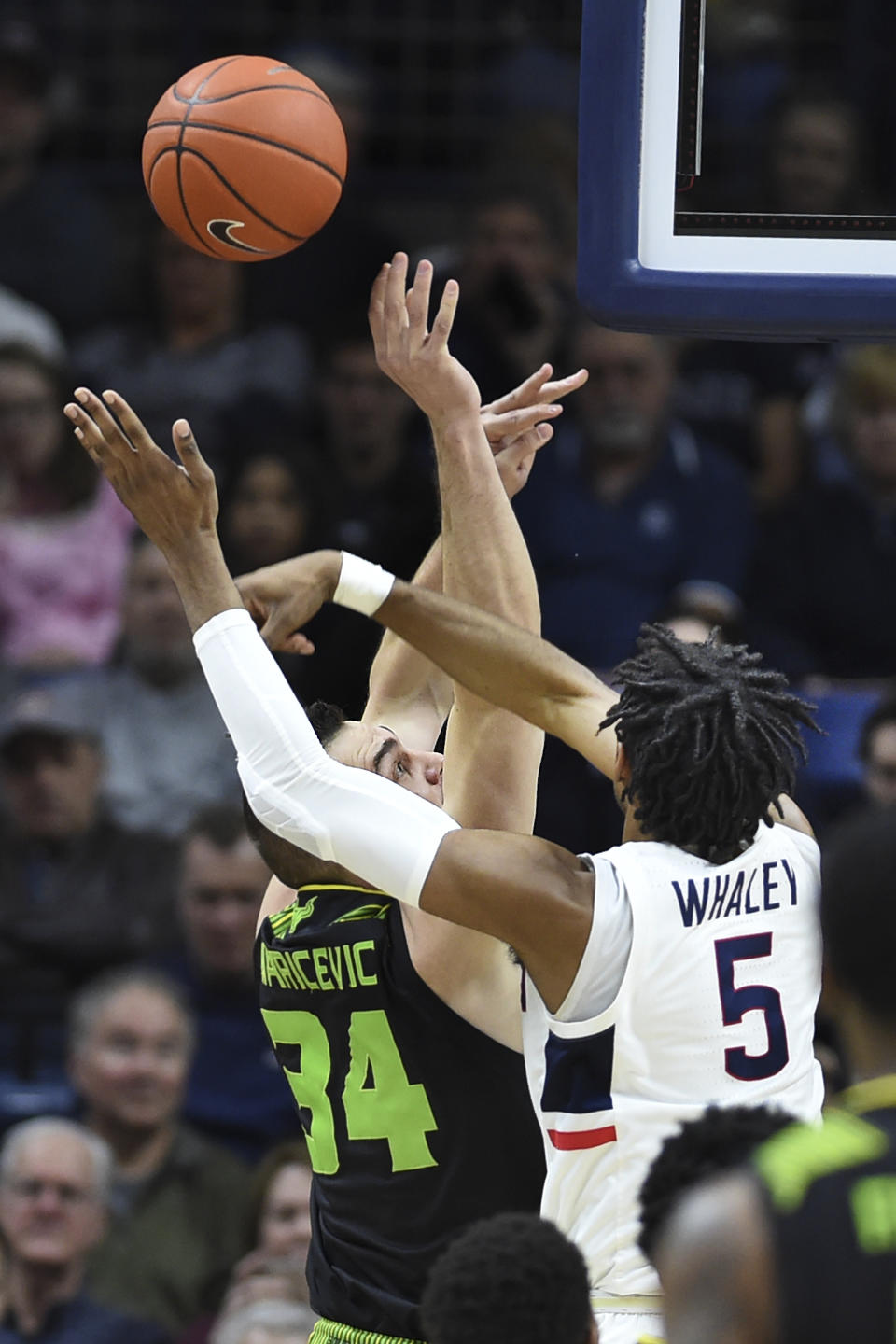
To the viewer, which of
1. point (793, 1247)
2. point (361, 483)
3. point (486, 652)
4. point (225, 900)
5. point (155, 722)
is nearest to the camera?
point (793, 1247)

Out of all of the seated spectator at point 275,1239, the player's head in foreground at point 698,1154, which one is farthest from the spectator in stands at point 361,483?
the player's head in foreground at point 698,1154

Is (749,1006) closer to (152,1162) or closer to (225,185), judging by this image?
(225,185)

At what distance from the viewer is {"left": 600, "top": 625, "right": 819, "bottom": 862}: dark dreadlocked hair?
3260 millimetres

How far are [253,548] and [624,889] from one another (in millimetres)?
4286

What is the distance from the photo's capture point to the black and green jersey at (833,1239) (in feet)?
6.44

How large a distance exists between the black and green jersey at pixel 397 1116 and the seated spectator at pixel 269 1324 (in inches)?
91.3

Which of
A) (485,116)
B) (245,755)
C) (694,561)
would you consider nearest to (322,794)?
(245,755)

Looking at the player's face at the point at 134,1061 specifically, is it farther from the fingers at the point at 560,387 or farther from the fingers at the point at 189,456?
the fingers at the point at 189,456

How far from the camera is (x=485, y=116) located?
28.9 feet

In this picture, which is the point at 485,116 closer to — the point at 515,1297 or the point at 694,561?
the point at 694,561

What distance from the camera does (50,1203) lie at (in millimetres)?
6281

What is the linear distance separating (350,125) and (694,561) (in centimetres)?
238

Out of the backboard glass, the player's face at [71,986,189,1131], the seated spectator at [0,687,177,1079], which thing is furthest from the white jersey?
the seated spectator at [0,687,177,1079]

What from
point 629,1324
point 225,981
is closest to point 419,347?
point 629,1324
